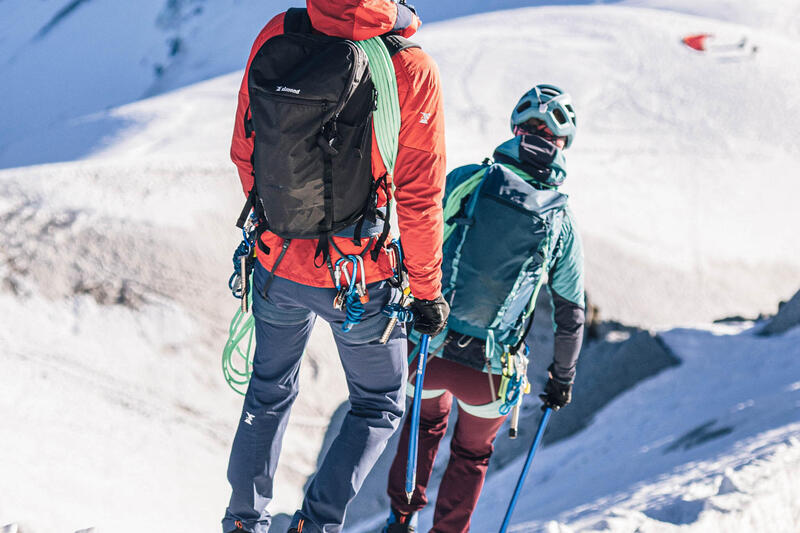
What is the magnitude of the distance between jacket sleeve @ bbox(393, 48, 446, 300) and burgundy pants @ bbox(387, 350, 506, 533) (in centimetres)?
92

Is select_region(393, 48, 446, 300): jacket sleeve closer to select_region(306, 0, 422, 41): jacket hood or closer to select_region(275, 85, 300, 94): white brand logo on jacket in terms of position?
select_region(306, 0, 422, 41): jacket hood

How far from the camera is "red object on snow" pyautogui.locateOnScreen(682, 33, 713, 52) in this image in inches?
542

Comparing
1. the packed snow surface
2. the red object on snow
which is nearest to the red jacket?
the packed snow surface

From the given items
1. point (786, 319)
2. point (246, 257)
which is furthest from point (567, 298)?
point (786, 319)

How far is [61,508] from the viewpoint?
4.02m

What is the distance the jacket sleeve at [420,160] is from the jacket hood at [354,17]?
112 millimetres

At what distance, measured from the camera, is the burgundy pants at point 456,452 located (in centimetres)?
320

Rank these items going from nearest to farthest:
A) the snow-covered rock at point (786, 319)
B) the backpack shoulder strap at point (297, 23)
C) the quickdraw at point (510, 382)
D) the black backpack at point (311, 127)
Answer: the black backpack at point (311, 127) → the backpack shoulder strap at point (297, 23) → the quickdraw at point (510, 382) → the snow-covered rock at point (786, 319)

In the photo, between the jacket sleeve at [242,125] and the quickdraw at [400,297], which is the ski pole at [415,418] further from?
the jacket sleeve at [242,125]

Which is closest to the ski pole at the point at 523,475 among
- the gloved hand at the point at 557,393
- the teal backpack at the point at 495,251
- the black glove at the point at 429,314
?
the gloved hand at the point at 557,393

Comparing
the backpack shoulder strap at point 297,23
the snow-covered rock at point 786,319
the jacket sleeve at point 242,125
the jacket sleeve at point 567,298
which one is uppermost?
the backpack shoulder strap at point 297,23

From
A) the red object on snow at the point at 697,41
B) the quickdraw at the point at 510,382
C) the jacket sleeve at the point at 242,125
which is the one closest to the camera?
the jacket sleeve at the point at 242,125

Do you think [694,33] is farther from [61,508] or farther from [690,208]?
[61,508]

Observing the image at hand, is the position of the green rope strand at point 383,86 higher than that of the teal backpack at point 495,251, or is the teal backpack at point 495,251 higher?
the green rope strand at point 383,86
